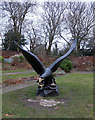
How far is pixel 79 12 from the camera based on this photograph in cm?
2427

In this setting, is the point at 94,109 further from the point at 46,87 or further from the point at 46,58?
the point at 46,58

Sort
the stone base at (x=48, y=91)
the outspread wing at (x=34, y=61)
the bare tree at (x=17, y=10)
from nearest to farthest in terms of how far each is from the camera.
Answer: the outspread wing at (x=34, y=61), the stone base at (x=48, y=91), the bare tree at (x=17, y=10)

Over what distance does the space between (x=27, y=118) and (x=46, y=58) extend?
17.9 m

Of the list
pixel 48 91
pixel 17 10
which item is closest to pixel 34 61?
pixel 48 91

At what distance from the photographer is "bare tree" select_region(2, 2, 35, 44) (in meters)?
22.8

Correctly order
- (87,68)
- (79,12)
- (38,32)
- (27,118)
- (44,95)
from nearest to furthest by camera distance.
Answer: (27,118), (44,95), (87,68), (79,12), (38,32)

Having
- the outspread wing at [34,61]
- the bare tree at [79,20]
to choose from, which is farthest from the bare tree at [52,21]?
the outspread wing at [34,61]

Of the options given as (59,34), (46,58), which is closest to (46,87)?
(46,58)

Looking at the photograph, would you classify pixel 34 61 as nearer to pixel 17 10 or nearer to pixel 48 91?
pixel 48 91

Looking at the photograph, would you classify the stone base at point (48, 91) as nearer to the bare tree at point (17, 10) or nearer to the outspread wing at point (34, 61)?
the outspread wing at point (34, 61)

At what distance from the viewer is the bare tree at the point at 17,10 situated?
22.8 metres

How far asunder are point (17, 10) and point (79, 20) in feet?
35.7

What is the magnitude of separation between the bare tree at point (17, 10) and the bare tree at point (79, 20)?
7.08 metres

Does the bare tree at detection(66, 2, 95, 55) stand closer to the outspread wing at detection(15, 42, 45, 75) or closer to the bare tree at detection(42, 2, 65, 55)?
the bare tree at detection(42, 2, 65, 55)
